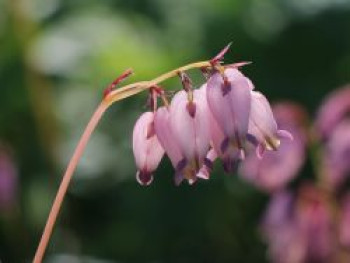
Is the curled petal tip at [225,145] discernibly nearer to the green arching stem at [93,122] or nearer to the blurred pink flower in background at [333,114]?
the green arching stem at [93,122]

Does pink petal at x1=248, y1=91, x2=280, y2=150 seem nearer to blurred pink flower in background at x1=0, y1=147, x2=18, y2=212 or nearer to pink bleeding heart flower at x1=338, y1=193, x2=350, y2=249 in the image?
pink bleeding heart flower at x1=338, y1=193, x2=350, y2=249

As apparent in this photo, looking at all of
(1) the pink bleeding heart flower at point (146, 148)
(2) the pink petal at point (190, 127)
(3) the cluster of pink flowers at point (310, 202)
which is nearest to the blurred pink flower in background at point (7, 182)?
(3) the cluster of pink flowers at point (310, 202)

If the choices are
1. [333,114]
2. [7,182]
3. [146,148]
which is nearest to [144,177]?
[146,148]

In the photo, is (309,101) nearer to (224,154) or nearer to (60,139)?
(60,139)

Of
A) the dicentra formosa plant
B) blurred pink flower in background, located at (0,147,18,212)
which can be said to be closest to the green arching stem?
the dicentra formosa plant

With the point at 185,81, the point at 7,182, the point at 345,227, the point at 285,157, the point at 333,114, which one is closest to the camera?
the point at 185,81

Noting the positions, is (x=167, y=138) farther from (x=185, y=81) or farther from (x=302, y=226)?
(x=302, y=226)
